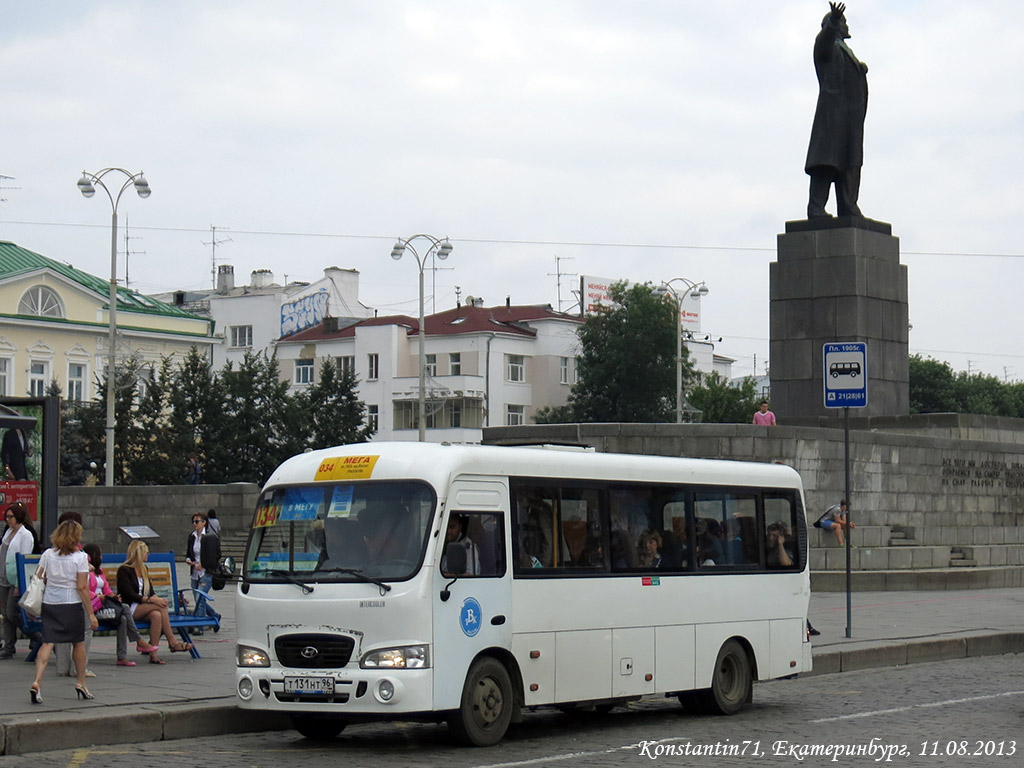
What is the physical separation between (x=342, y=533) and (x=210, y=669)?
4.54m

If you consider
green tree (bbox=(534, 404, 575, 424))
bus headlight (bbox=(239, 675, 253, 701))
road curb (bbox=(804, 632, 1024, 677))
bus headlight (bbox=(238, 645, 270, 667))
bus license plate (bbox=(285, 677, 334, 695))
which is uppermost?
green tree (bbox=(534, 404, 575, 424))

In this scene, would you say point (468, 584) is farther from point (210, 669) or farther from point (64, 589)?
point (210, 669)

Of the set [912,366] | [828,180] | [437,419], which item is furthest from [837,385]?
[912,366]

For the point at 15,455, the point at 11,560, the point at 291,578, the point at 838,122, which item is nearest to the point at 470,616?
the point at 291,578

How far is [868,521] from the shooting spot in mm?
30375

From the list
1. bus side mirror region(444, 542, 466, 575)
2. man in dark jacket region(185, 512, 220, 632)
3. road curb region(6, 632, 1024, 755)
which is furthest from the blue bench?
bus side mirror region(444, 542, 466, 575)

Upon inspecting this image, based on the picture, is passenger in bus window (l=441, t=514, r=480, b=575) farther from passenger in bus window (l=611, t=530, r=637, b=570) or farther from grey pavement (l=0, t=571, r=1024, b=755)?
grey pavement (l=0, t=571, r=1024, b=755)

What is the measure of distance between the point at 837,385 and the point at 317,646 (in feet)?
33.0

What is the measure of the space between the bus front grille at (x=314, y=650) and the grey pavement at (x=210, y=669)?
4.44ft

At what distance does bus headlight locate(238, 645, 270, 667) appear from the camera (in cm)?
1147

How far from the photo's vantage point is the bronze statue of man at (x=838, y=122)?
107 feet

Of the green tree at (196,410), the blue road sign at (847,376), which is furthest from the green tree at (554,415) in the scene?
the blue road sign at (847,376)

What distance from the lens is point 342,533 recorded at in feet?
37.9

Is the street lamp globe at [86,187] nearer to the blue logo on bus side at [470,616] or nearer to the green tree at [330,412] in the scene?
the green tree at [330,412]
